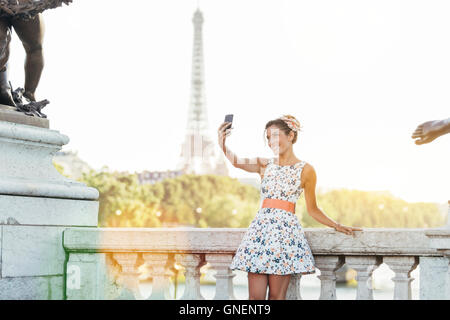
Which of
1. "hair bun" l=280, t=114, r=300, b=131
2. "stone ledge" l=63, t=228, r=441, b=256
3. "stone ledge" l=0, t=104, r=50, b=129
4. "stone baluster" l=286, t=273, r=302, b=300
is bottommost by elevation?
"stone baluster" l=286, t=273, r=302, b=300

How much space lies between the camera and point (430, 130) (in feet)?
18.9

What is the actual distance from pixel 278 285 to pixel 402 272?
1056 mm

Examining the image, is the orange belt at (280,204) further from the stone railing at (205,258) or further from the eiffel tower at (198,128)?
the eiffel tower at (198,128)

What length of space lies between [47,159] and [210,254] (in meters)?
2.06

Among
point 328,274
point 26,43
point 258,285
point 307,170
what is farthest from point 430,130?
point 26,43

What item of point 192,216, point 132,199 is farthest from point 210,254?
point 192,216

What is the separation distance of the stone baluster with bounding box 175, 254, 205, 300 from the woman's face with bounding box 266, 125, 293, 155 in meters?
1.30

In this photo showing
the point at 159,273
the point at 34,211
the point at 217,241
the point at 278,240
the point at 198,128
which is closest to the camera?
the point at 278,240

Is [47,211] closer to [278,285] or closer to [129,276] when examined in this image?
[129,276]

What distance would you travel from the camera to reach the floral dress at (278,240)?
636cm

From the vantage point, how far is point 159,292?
7332mm

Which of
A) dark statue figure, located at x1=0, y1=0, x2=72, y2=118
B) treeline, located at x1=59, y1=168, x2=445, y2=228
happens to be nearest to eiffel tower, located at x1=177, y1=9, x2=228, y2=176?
treeline, located at x1=59, y1=168, x2=445, y2=228

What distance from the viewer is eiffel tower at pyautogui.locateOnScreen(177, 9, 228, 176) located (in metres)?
125

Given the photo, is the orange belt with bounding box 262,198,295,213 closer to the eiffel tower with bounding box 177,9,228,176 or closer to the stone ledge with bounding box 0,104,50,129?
the stone ledge with bounding box 0,104,50,129
